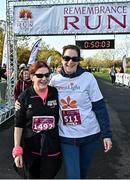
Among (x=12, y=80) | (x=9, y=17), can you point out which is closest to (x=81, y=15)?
(x=9, y=17)

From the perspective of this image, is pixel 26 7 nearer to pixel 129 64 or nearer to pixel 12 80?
pixel 12 80

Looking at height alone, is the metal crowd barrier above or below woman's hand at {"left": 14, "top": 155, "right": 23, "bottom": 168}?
below

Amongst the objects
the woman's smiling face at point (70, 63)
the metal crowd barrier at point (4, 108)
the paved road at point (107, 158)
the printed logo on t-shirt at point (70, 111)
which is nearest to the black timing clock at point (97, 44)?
the metal crowd barrier at point (4, 108)

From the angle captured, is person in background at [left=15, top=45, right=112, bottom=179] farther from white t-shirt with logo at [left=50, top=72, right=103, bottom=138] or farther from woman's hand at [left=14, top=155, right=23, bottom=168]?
woman's hand at [left=14, top=155, right=23, bottom=168]

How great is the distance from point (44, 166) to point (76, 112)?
0.65 metres

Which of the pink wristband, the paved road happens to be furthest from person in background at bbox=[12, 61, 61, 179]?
the paved road

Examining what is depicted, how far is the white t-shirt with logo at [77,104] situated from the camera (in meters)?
3.81

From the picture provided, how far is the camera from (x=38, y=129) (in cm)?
370

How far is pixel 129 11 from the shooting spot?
13.0m

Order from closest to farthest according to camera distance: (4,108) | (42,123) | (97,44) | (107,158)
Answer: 1. (42,123)
2. (107,158)
3. (4,108)
4. (97,44)

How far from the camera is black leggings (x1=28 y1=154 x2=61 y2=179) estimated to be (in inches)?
149

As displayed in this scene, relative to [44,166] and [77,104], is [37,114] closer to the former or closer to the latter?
[77,104]

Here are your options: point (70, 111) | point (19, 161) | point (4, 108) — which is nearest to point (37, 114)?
point (70, 111)

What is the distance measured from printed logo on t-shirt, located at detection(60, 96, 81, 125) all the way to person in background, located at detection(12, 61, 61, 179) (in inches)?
3.4
